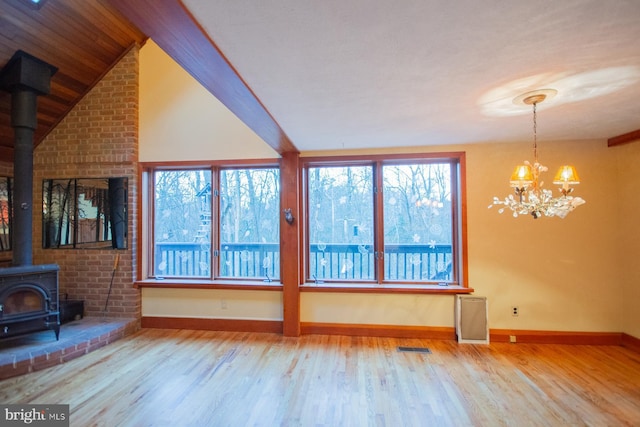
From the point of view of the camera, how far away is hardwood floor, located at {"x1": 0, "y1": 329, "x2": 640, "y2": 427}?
81.4 inches

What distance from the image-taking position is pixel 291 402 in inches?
87.7

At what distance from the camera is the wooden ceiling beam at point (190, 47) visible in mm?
1095

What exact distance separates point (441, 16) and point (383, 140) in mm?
2000

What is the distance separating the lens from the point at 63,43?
3.21 metres

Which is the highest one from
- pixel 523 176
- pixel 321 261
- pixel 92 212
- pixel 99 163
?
pixel 99 163

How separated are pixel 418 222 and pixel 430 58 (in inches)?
92.4

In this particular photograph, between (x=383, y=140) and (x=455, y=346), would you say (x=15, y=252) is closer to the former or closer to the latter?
(x=383, y=140)

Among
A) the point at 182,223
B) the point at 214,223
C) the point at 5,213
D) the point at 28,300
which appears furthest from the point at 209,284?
the point at 5,213

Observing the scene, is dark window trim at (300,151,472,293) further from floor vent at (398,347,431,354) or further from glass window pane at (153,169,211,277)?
glass window pane at (153,169,211,277)

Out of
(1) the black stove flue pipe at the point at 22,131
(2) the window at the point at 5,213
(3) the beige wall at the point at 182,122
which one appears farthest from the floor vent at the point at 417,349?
(2) the window at the point at 5,213

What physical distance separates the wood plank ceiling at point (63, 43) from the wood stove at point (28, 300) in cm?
194

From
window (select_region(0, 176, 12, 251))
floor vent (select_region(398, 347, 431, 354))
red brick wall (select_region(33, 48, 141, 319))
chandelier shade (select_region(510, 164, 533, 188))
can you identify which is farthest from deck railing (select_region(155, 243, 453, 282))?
window (select_region(0, 176, 12, 251))

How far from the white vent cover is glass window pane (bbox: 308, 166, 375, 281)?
109 centimetres

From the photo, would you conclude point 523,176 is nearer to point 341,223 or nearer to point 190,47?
point 341,223
